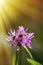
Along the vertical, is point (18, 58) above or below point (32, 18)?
below

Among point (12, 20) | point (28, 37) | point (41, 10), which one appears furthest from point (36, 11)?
point (28, 37)

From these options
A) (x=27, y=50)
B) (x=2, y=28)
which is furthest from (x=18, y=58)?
(x=2, y=28)

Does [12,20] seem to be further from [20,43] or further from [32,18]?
[20,43]

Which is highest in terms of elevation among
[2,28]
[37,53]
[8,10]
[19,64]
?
[8,10]

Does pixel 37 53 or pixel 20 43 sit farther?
pixel 37 53

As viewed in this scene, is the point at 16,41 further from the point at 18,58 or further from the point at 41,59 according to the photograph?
the point at 41,59

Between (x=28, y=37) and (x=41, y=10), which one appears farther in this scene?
(x=41, y=10)
